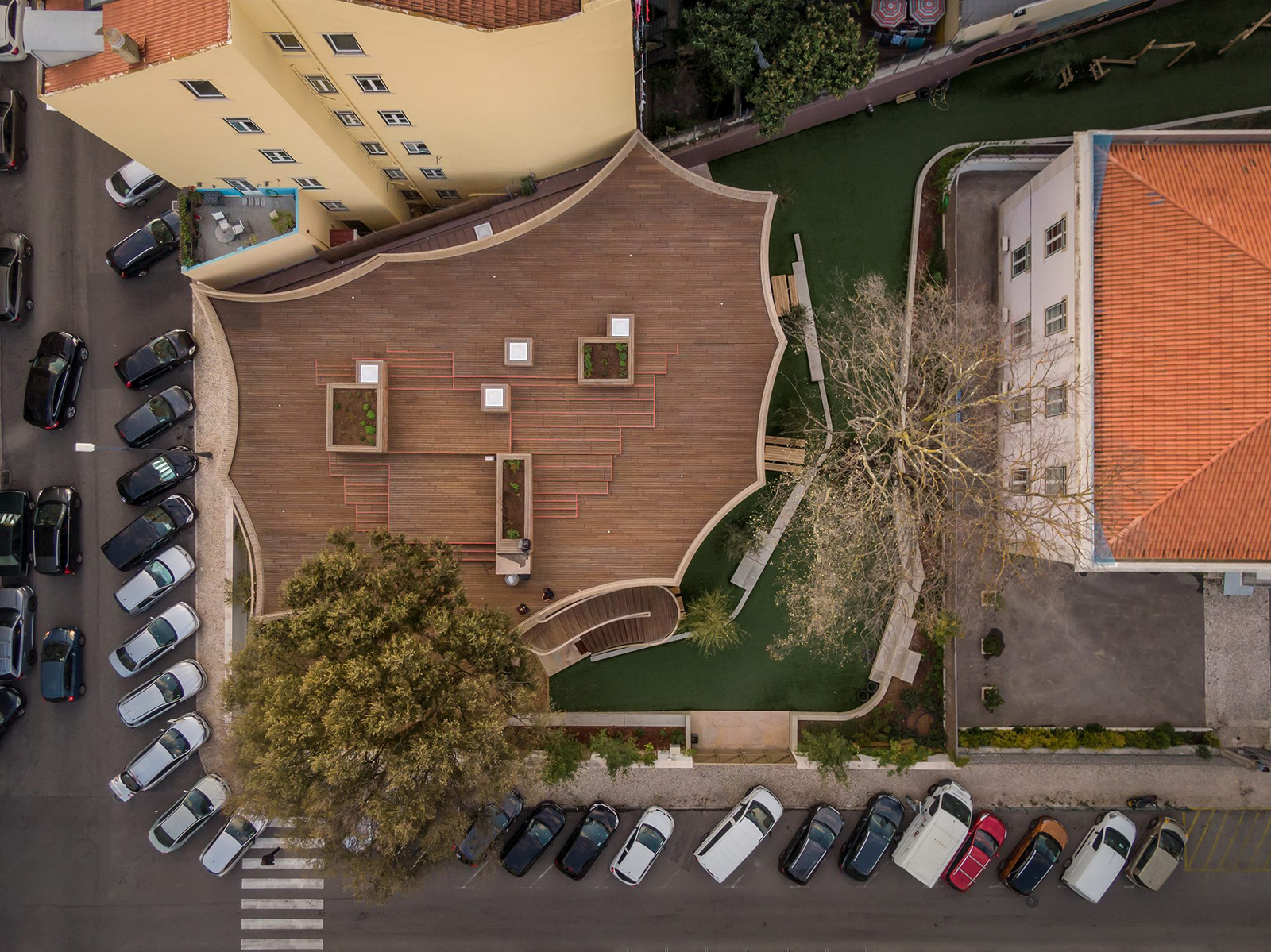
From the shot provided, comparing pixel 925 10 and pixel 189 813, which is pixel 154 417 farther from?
pixel 925 10

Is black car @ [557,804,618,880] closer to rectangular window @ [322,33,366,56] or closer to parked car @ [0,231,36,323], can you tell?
rectangular window @ [322,33,366,56]

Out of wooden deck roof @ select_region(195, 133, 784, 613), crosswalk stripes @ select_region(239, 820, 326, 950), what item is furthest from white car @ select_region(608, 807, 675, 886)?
crosswalk stripes @ select_region(239, 820, 326, 950)

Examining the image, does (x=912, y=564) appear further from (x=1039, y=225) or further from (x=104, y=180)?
(x=104, y=180)

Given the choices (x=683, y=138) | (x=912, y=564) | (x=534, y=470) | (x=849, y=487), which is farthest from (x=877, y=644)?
(x=683, y=138)

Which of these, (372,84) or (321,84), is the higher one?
(321,84)

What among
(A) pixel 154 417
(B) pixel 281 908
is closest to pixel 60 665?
(A) pixel 154 417

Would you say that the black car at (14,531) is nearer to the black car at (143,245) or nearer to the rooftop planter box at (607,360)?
the black car at (143,245)

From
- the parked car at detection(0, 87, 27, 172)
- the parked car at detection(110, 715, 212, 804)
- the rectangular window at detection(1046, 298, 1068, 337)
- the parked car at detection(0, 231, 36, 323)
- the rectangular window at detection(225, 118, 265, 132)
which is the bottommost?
the parked car at detection(110, 715, 212, 804)
